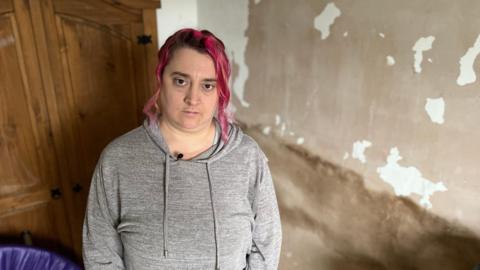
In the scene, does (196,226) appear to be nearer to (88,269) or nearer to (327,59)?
(88,269)

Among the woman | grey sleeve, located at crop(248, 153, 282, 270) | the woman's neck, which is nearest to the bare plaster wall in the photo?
grey sleeve, located at crop(248, 153, 282, 270)

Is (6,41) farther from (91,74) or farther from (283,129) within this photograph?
(283,129)

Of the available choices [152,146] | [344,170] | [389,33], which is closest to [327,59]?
[389,33]

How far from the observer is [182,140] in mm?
1062

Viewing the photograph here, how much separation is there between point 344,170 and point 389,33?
0.47 m

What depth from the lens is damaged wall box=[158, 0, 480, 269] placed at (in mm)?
974

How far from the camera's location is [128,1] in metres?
1.43

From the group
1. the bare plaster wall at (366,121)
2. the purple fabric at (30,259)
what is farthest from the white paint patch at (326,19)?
the purple fabric at (30,259)

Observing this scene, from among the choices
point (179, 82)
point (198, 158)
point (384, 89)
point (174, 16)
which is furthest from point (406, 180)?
point (174, 16)

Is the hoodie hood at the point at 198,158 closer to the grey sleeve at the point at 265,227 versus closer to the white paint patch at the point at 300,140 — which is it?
the grey sleeve at the point at 265,227

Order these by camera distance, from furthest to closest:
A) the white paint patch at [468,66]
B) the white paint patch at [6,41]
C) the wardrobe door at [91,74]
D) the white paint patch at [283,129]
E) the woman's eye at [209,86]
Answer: the white paint patch at [283,129] → the wardrobe door at [91,74] → the white paint patch at [6,41] → the woman's eye at [209,86] → the white paint patch at [468,66]

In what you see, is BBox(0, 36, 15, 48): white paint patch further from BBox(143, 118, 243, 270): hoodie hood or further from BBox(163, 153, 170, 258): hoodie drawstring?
BBox(163, 153, 170, 258): hoodie drawstring

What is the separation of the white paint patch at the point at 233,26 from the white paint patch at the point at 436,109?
774 millimetres

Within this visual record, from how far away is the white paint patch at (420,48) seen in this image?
981 mm
